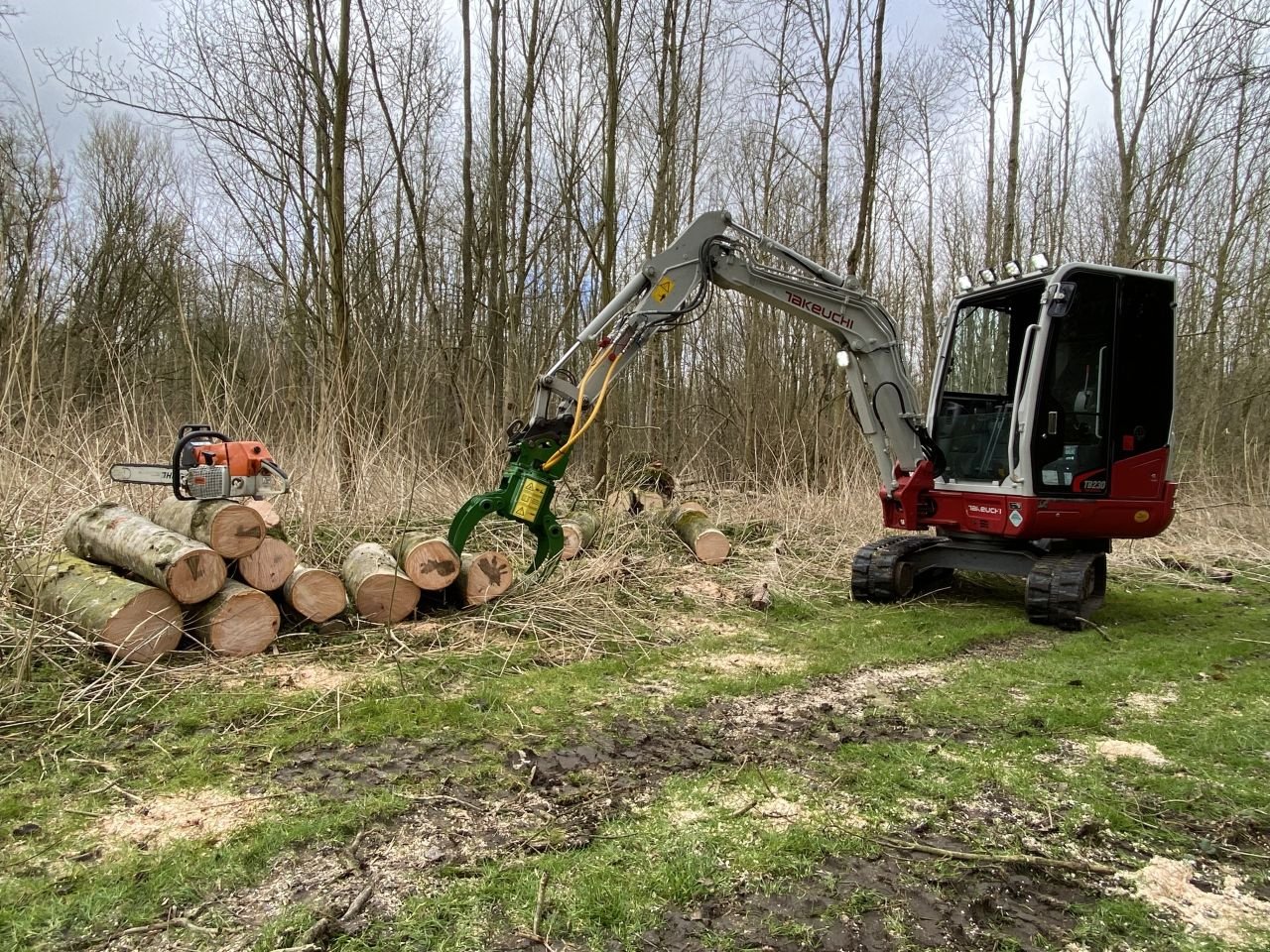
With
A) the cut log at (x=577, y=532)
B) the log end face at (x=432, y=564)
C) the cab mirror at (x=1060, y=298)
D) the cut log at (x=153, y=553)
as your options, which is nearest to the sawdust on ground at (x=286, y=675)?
the cut log at (x=153, y=553)

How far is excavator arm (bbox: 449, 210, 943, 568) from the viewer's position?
521 cm

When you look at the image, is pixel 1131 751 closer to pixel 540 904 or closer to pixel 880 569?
pixel 540 904

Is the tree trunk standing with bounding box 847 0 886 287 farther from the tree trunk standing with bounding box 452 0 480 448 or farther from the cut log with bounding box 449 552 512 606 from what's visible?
the cut log with bounding box 449 552 512 606


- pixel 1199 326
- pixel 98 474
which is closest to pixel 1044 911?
pixel 98 474

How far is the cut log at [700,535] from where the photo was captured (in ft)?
24.8

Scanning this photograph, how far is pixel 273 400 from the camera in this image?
671cm

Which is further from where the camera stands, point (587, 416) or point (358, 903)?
point (587, 416)

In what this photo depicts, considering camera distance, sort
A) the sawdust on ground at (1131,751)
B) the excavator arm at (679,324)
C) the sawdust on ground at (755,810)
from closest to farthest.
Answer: the sawdust on ground at (755,810), the sawdust on ground at (1131,751), the excavator arm at (679,324)

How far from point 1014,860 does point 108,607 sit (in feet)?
13.8

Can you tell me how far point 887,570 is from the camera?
21.0ft

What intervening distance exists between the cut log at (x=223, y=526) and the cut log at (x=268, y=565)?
84mm

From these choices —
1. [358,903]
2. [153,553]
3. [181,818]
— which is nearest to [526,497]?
[153,553]

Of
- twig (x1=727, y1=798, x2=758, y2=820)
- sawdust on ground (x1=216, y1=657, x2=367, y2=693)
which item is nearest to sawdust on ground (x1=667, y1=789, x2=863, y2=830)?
twig (x1=727, y1=798, x2=758, y2=820)

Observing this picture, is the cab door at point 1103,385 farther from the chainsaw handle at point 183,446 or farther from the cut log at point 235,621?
the chainsaw handle at point 183,446
